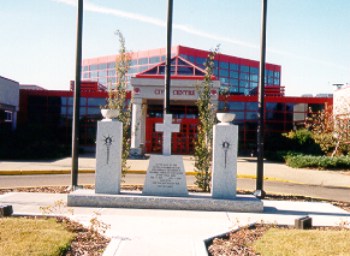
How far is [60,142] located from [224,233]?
31.3 metres

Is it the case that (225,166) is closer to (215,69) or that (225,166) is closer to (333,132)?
(333,132)

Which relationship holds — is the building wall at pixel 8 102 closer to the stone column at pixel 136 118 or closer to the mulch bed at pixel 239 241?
the stone column at pixel 136 118

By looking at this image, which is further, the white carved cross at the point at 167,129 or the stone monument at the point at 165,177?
the white carved cross at the point at 167,129

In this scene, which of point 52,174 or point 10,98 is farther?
point 10,98

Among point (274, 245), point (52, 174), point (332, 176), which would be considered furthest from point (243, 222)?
point (332, 176)

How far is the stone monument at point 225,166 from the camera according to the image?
1079 cm

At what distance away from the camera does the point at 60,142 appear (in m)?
36.8

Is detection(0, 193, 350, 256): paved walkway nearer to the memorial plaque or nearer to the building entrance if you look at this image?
the memorial plaque

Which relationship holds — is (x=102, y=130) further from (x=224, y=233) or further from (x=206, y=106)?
(x=224, y=233)

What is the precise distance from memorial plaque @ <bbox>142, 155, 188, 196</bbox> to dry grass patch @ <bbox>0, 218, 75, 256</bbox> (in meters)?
3.21

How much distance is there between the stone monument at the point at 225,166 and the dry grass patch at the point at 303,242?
2.67 meters

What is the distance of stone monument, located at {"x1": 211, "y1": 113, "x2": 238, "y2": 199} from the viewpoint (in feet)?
35.4

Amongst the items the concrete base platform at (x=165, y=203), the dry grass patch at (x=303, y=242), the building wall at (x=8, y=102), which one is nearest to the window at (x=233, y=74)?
the building wall at (x=8, y=102)

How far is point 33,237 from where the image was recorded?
6.87 metres
